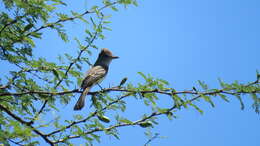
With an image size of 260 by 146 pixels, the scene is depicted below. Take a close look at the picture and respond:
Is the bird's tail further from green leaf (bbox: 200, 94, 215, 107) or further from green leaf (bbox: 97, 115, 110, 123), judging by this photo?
green leaf (bbox: 200, 94, 215, 107)

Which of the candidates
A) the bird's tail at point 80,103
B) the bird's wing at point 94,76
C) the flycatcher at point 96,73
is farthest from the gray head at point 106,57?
the bird's tail at point 80,103

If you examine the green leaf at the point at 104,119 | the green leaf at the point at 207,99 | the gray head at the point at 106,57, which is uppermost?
the gray head at the point at 106,57

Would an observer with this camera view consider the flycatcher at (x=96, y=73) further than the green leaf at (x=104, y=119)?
Yes

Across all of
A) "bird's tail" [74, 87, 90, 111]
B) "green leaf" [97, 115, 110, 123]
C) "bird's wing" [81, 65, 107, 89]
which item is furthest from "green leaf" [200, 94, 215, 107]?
"bird's wing" [81, 65, 107, 89]

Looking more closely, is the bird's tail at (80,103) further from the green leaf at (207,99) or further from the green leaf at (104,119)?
the green leaf at (207,99)

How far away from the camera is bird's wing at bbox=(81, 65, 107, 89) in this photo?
7.38 metres

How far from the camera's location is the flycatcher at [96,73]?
22.8ft

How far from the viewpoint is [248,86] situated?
19.5 ft

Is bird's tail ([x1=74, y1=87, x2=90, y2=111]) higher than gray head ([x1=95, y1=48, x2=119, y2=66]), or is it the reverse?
gray head ([x1=95, y1=48, x2=119, y2=66])

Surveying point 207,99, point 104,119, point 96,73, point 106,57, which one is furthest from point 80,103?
point 106,57

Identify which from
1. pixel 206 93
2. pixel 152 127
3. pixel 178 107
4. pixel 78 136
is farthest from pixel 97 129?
pixel 206 93

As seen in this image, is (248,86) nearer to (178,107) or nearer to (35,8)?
(178,107)

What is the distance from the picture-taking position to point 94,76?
7922 millimetres

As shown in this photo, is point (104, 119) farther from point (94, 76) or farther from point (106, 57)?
point (106, 57)
